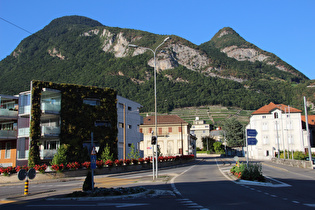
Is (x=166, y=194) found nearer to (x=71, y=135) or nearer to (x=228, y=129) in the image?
(x=71, y=135)

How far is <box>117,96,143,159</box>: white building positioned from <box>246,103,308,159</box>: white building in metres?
37.1

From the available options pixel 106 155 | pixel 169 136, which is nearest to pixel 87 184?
pixel 106 155

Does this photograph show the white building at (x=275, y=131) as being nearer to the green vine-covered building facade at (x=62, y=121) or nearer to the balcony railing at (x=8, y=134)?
the green vine-covered building facade at (x=62, y=121)

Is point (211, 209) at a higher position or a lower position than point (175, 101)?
lower

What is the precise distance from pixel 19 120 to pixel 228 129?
258ft

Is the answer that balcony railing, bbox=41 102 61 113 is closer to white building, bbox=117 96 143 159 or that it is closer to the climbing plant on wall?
the climbing plant on wall

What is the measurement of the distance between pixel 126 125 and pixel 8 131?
19370mm

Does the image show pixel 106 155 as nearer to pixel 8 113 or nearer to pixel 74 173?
pixel 74 173

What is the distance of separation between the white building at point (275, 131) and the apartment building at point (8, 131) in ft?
195

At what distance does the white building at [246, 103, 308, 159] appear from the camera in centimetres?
7575

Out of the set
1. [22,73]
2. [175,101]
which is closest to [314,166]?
[175,101]

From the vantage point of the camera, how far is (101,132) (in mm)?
42406

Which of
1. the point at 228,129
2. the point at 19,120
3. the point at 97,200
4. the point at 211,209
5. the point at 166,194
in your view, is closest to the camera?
the point at 211,209

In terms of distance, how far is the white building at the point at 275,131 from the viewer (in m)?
75.8
